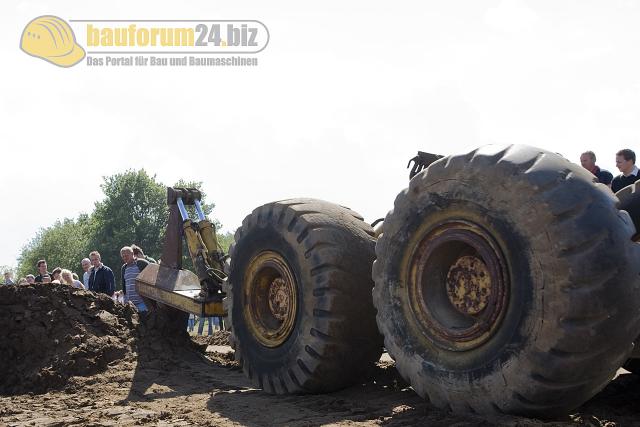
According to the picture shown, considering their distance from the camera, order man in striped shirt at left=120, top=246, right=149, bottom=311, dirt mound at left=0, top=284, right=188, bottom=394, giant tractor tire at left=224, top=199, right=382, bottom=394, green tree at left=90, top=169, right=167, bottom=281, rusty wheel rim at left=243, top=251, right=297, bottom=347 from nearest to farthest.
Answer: giant tractor tire at left=224, top=199, right=382, bottom=394 < rusty wheel rim at left=243, top=251, right=297, bottom=347 < dirt mound at left=0, top=284, right=188, bottom=394 < man in striped shirt at left=120, top=246, right=149, bottom=311 < green tree at left=90, top=169, right=167, bottom=281

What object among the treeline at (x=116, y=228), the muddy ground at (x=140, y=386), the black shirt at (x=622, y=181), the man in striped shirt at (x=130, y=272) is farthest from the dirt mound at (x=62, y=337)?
the treeline at (x=116, y=228)

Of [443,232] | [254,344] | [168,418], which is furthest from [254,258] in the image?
[443,232]

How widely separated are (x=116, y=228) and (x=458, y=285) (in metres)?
46.3

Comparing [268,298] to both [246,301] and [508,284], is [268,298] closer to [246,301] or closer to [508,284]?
[246,301]

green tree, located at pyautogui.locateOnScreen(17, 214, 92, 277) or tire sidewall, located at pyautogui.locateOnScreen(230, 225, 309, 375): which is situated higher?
green tree, located at pyautogui.locateOnScreen(17, 214, 92, 277)

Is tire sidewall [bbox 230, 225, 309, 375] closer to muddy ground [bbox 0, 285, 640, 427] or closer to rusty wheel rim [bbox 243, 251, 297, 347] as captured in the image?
rusty wheel rim [bbox 243, 251, 297, 347]

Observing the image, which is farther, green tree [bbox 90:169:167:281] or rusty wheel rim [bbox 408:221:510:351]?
green tree [bbox 90:169:167:281]

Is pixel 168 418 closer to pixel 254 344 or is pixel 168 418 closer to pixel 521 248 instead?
pixel 254 344

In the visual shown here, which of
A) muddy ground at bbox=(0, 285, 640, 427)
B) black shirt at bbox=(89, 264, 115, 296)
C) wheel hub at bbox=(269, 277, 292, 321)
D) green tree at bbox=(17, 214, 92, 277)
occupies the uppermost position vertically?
green tree at bbox=(17, 214, 92, 277)

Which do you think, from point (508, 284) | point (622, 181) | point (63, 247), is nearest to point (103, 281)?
point (622, 181)

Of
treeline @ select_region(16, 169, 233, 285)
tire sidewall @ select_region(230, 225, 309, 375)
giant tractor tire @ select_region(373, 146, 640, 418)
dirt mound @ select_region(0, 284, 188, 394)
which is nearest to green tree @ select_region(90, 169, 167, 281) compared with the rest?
treeline @ select_region(16, 169, 233, 285)

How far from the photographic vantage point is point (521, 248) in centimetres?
413

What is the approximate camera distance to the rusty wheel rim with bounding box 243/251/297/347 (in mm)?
6090

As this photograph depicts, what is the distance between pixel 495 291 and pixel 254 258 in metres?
2.73
